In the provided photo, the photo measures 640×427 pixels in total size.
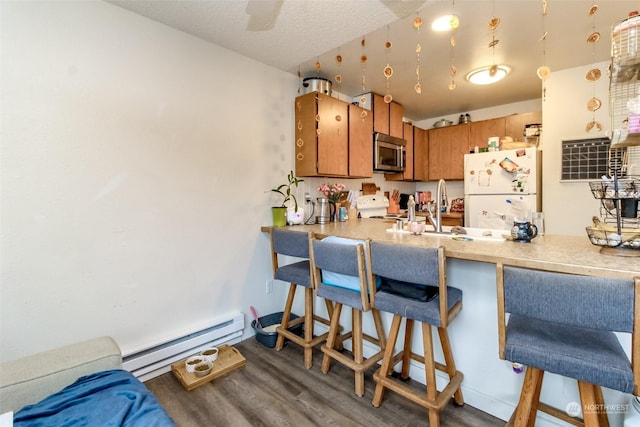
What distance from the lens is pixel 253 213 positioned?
2.48 metres

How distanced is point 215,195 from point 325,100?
135cm

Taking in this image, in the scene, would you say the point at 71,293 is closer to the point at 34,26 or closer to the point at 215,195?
the point at 215,195

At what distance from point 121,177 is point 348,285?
5.05 feet

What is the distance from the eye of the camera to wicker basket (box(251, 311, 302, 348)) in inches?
88.3

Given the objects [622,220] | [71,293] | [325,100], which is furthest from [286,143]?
[622,220]

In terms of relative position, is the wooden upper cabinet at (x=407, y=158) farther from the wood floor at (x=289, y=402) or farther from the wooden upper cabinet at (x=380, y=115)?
the wood floor at (x=289, y=402)

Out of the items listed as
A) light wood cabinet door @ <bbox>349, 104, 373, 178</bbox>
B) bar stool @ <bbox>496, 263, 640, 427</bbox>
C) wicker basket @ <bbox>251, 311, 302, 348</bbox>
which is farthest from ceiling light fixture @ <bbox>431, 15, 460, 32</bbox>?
wicker basket @ <bbox>251, 311, 302, 348</bbox>

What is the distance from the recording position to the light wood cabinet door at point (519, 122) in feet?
11.3

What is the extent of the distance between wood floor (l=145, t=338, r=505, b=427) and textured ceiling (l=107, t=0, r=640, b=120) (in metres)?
2.33

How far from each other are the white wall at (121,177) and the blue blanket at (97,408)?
27.3 inches

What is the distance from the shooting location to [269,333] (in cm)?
225

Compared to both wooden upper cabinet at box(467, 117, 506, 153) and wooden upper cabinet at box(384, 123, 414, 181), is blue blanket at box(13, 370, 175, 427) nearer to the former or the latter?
wooden upper cabinet at box(384, 123, 414, 181)

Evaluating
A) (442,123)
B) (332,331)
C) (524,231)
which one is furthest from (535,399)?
(442,123)

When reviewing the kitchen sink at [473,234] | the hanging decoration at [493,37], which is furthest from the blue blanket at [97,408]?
the hanging decoration at [493,37]
